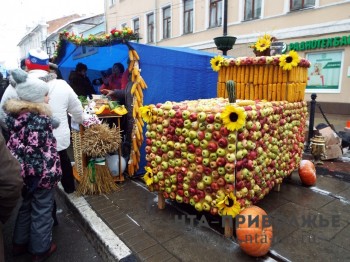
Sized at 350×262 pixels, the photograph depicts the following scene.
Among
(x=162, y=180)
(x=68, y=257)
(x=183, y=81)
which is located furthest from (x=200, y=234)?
(x=183, y=81)

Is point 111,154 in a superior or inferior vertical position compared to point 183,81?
inferior

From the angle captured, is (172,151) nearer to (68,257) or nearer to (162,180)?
(162,180)

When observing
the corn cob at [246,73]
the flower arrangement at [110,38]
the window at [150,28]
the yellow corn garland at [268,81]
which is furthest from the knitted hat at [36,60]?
the window at [150,28]

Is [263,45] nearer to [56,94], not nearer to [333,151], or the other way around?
[333,151]

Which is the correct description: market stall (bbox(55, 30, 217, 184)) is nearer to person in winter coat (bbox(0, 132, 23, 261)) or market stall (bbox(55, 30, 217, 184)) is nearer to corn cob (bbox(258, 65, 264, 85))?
corn cob (bbox(258, 65, 264, 85))

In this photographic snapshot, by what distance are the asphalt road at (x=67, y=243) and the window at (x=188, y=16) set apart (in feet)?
49.2

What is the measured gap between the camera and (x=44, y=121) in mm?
2449

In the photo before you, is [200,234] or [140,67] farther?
[140,67]

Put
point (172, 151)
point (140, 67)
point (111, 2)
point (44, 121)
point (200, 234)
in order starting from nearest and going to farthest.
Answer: point (44, 121) → point (200, 234) → point (172, 151) → point (140, 67) → point (111, 2)

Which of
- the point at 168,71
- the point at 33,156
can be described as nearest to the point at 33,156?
the point at 33,156

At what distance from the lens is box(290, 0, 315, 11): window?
1085 centimetres

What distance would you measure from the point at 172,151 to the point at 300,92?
85.5 inches

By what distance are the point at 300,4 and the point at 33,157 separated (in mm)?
12132

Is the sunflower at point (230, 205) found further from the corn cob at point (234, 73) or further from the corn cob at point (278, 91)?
the corn cob at point (234, 73)
